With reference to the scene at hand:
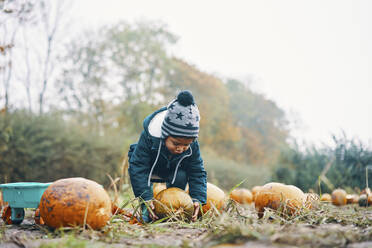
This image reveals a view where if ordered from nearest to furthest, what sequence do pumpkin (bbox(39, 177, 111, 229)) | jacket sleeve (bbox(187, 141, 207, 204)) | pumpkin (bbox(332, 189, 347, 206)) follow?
pumpkin (bbox(39, 177, 111, 229))
jacket sleeve (bbox(187, 141, 207, 204))
pumpkin (bbox(332, 189, 347, 206))

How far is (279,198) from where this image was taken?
2.87m

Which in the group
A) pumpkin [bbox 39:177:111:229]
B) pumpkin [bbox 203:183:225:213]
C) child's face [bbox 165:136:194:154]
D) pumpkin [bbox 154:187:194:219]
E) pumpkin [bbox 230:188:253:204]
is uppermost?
child's face [bbox 165:136:194:154]

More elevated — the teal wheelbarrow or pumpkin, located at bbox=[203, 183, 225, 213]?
the teal wheelbarrow

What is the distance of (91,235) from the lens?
80.4 inches

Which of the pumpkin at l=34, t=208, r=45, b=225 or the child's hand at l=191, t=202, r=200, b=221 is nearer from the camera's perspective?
the pumpkin at l=34, t=208, r=45, b=225

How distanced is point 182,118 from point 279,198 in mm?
1123

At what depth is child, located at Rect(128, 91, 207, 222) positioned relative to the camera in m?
2.71

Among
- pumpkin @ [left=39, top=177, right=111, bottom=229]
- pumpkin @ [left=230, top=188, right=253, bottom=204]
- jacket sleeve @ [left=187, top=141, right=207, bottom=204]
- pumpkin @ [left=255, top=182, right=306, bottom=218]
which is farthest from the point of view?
pumpkin @ [left=230, top=188, right=253, bottom=204]

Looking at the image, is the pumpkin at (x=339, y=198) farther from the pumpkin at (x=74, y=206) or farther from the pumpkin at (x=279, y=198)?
the pumpkin at (x=74, y=206)

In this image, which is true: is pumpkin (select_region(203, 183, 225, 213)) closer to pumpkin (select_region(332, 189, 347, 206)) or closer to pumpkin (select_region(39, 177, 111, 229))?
pumpkin (select_region(39, 177, 111, 229))

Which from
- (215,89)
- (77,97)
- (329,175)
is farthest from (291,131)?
(329,175)

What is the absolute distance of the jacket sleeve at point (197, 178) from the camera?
123 inches

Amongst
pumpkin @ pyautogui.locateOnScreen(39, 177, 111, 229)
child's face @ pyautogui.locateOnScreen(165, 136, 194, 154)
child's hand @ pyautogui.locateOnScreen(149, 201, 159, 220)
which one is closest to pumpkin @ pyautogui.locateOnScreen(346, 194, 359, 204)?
child's face @ pyautogui.locateOnScreen(165, 136, 194, 154)

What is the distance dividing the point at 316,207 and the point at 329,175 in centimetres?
506
